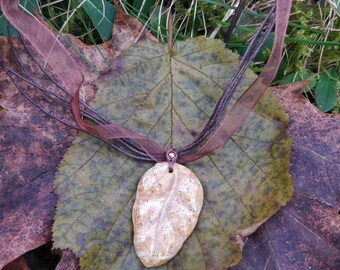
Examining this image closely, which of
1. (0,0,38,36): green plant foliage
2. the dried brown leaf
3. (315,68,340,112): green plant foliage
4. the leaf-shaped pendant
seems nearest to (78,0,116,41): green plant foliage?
(0,0,38,36): green plant foliage

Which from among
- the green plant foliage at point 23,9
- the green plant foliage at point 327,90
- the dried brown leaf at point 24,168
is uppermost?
the green plant foliage at point 23,9

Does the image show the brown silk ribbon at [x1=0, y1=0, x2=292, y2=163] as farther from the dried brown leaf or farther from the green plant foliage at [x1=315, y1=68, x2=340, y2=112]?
the green plant foliage at [x1=315, y1=68, x2=340, y2=112]

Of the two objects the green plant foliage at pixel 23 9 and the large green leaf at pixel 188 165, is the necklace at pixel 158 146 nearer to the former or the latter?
the large green leaf at pixel 188 165

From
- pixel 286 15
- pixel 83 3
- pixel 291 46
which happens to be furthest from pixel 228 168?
pixel 83 3

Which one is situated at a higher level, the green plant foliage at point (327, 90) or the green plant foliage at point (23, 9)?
the green plant foliage at point (23, 9)

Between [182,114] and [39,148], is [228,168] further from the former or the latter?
[39,148]

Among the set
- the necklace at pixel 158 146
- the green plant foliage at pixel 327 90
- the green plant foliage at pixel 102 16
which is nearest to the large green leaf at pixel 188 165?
the necklace at pixel 158 146

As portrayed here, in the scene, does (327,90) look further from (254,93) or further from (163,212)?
(163,212)
